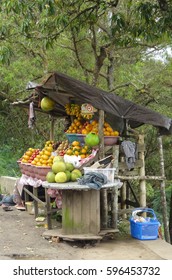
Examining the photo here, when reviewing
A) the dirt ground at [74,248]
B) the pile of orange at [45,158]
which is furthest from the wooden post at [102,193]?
the pile of orange at [45,158]

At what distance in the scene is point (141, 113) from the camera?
722 centimetres

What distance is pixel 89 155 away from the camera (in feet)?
23.2

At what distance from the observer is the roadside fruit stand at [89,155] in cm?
632

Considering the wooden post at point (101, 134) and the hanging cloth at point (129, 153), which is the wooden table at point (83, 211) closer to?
the wooden post at point (101, 134)

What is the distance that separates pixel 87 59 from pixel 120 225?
758 centimetres

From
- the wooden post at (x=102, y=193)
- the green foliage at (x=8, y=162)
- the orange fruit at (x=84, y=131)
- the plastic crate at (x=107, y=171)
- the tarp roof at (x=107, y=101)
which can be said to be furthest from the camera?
the green foliage at (x=8, y=162)

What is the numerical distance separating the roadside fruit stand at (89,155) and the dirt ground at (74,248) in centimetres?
22

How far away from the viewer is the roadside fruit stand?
6316 millimetres

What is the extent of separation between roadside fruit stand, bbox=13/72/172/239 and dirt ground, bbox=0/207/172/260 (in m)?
0.22

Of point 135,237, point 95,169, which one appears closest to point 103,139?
point 95,169

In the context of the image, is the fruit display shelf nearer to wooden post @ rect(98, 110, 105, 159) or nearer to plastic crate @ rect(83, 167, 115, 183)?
wooden post @ rect(98, 110, 105, 159)

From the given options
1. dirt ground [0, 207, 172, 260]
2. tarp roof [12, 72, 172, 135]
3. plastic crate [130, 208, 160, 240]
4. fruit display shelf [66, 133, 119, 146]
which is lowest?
dirt ground [0, 207, 172, 260]

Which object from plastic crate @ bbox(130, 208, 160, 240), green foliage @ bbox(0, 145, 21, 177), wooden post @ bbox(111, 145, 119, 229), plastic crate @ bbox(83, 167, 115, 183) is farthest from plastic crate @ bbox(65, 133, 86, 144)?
green foliage @ bbox(0, 145, 21, 177)

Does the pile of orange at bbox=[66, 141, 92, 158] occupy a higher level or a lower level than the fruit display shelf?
lower
